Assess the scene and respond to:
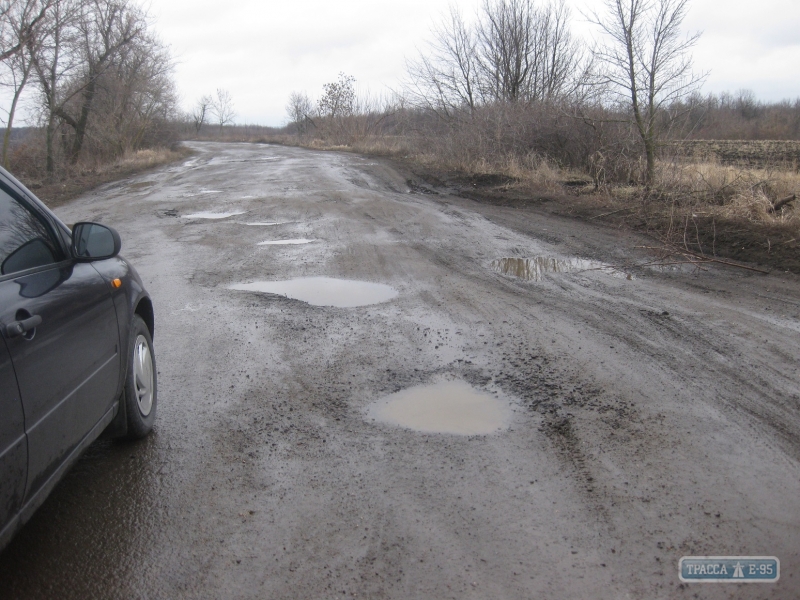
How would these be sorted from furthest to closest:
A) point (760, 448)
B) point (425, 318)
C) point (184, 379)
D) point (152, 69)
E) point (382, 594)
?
1. point (152, 69)
2. point (425, 318)
3. point (184, 379)
4. point (760, 448)
5. point (382, 594)

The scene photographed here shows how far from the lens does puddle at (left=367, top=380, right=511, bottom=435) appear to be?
390cm

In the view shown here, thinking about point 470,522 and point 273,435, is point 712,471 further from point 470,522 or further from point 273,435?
point 273,435

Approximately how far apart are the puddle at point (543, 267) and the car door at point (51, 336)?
17.3 ft

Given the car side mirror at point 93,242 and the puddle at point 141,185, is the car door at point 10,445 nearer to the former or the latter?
the car side mirror at point 93,242

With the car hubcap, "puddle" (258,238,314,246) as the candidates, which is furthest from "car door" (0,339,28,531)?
"puddle" (258,238,314,246)

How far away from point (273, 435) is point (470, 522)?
1387 mm

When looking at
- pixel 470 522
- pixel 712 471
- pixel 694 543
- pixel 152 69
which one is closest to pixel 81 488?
pixel 470 522

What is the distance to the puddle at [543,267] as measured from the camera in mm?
7742

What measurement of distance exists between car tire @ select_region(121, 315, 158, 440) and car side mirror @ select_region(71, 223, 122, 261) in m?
0.54

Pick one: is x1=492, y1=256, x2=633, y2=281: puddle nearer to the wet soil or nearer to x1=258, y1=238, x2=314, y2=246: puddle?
the wet soil

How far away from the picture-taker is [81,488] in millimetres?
3180

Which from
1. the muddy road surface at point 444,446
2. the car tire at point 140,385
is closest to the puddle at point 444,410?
the muddy road surface at point 444,446

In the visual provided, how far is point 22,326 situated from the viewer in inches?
91.6

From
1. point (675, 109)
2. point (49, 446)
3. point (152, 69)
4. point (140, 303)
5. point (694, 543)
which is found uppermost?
point (152, 69)
